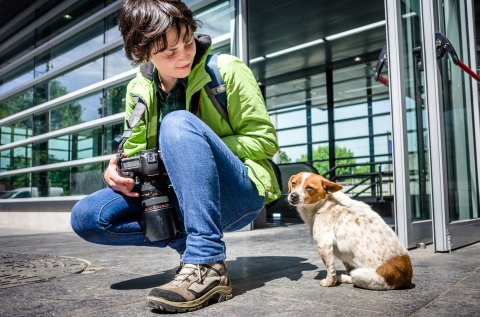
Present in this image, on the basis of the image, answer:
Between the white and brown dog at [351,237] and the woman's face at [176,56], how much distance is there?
0.80 m

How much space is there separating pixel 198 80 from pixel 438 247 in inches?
82.5

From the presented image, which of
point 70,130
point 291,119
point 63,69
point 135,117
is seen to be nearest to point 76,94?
point 70,130

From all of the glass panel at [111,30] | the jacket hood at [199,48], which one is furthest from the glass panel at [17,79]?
the jacket hood at [199,48]

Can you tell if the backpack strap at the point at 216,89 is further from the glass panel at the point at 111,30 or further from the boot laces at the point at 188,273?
the glass panel at the point at 111,30

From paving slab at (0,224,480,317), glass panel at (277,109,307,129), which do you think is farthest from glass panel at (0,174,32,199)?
glass panel at (277,109,307,129)

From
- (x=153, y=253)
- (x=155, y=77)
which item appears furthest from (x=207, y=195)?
(x=153, y=253)

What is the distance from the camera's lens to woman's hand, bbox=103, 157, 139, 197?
175 cm

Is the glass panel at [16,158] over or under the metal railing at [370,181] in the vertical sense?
over

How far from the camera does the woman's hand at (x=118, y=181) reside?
1752 mm

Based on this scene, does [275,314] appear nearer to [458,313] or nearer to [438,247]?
[458,313]

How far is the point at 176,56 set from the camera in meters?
1.68

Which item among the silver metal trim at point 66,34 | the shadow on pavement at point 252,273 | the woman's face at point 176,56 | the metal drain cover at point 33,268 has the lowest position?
the metal drain cover at point 33,268

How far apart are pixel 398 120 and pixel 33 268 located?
2.67 meters

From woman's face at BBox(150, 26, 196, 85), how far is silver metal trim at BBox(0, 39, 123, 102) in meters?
4.76
